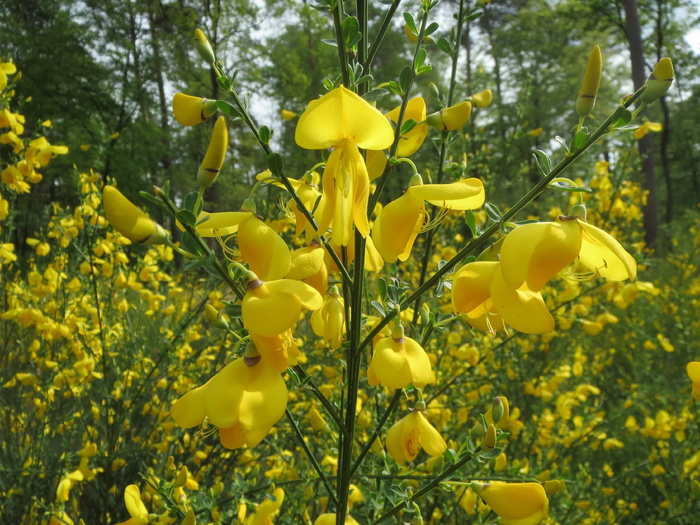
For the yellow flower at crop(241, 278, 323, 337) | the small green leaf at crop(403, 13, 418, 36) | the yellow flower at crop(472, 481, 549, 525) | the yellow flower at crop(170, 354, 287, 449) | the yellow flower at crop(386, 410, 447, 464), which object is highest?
the small green leaf at crop(403, 13, 418, 36)

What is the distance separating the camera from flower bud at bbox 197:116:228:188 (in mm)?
629

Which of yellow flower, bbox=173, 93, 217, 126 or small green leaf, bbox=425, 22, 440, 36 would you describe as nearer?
yellow flower, bbox=173, 93, 217, 126

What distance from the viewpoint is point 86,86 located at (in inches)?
342

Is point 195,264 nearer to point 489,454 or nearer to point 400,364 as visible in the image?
point 400,364

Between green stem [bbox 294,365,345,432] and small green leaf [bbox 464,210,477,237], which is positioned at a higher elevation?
small green leaf [bbox 464,210,477,237]

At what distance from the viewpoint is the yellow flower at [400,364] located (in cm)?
72

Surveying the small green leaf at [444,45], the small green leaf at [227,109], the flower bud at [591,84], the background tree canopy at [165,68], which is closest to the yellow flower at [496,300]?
the flower bud at [591,84]

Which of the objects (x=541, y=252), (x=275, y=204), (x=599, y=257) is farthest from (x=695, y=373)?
(x=275, y=204)

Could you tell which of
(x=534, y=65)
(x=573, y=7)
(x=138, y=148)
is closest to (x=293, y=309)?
(x=138, y=148)

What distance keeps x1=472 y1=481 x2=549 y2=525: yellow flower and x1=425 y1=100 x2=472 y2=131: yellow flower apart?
0.55m

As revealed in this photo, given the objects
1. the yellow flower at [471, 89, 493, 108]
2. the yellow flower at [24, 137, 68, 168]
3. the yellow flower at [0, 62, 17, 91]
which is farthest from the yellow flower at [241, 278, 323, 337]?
the yellow flower at [24, 137, 68, 168]

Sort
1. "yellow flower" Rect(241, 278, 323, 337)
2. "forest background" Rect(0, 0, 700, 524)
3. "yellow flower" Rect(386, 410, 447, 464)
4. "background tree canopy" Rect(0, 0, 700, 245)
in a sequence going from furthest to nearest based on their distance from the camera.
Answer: "background tree canopy" Rect(0, 0, 700, 245)
"forest background" Rect(0, 0, 700, 524)
"yellow flower" Rect(386, 410, 447, 464)
"yellow flower" Rect(241, 278, 323, 337)

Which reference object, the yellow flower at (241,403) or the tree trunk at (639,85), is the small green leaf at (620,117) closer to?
the yellow flower at (241,403)

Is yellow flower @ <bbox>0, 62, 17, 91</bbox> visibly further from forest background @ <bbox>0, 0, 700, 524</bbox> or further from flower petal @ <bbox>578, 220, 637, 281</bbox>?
flower petal @ <bbox>578, 220, 637, 281</bbox>
